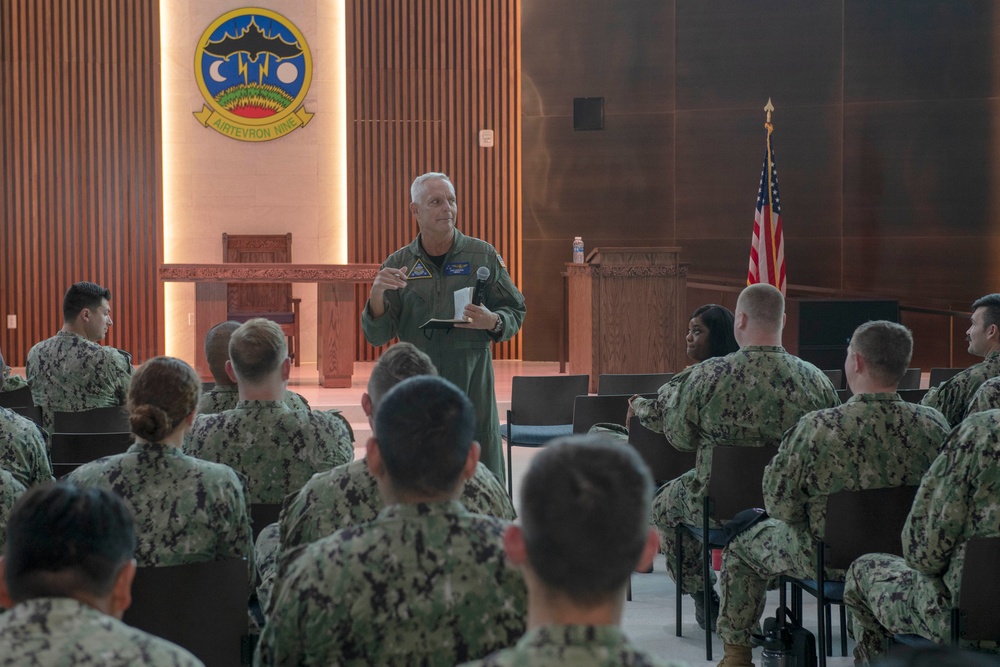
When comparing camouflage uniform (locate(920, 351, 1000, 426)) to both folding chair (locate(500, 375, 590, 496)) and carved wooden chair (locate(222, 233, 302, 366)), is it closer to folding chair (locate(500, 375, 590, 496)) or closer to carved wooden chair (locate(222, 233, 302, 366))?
folding chair (locate(500, 375, 590, 496))

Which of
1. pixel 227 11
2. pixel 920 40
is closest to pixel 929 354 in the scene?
pixel 920 40

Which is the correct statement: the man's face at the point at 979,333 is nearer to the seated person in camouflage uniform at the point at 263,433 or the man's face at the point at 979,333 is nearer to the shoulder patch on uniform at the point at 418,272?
the shoulder patch on uniform at the point at 418,272

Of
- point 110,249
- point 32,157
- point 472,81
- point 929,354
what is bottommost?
point 929,354

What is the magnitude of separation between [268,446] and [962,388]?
2690 millimetres

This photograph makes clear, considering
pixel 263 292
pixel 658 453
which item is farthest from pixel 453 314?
pixel 263 292

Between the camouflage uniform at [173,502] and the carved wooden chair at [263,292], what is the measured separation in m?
8.13

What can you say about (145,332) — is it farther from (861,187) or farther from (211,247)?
(861,187)

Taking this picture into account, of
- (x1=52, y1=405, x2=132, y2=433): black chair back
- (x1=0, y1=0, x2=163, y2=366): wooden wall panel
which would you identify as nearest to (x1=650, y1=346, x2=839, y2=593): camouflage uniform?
(x1=52, y1=405, x2=132, y2=433): black chair back

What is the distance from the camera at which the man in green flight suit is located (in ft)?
13.3

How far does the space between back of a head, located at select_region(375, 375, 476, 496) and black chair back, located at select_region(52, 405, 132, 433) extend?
3.21m

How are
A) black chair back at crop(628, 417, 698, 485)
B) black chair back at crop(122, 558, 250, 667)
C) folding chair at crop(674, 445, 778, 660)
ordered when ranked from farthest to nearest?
black chair back at crop(628, 417, 698, 485)
folding chair at crop(674, 445, 778, 660)
black chair back at crop(122, 558, 250, 667)

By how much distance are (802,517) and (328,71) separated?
33.2ft

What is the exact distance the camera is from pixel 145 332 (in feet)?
40.3

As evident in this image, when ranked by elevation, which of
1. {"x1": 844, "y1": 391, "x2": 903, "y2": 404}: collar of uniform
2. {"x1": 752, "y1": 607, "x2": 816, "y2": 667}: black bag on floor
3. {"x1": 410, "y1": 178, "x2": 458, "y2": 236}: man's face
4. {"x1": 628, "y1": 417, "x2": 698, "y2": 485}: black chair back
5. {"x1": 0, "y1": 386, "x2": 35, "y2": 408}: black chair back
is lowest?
{"x1": 752, "y1": 607, "x2": 816, "y2": 667}: black bag on floor
